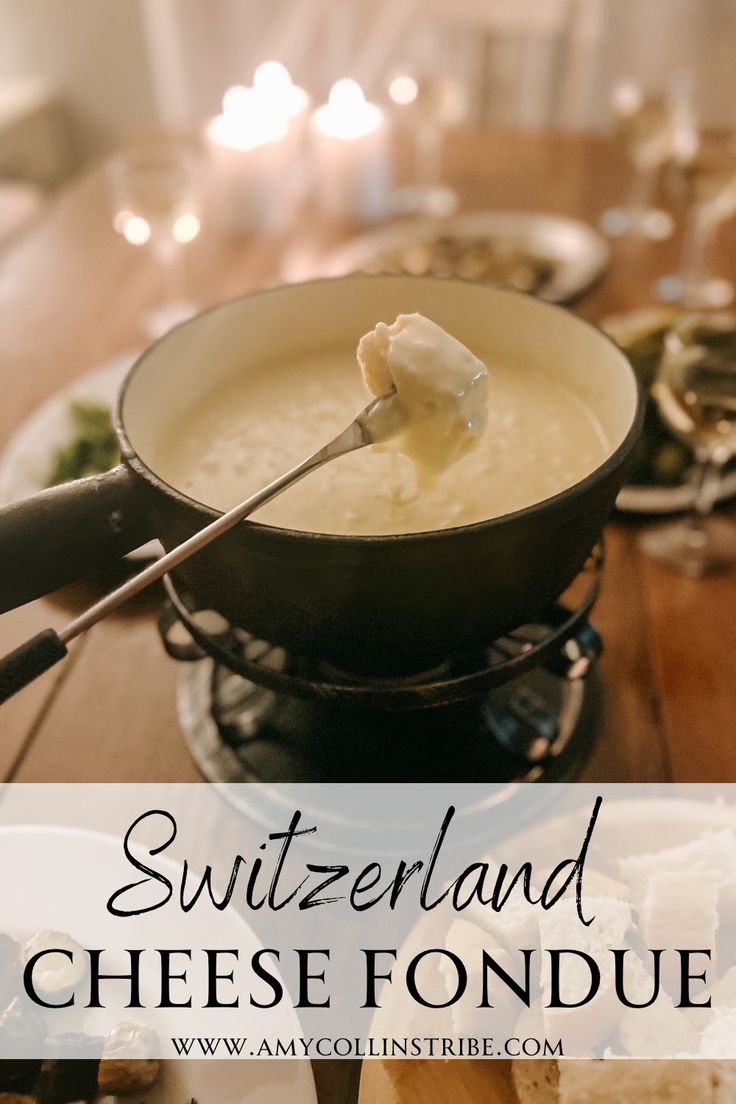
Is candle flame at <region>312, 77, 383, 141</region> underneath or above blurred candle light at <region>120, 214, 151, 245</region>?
above

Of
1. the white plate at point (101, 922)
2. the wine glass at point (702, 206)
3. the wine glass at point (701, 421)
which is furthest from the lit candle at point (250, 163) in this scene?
the white plate at point (101, 922)

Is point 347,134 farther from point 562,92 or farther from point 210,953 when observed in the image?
point 562,92

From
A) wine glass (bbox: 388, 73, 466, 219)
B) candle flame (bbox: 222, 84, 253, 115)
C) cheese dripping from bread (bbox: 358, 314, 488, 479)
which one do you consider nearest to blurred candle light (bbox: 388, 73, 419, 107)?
wine glass (bbox: 388, 73, 466, 219)

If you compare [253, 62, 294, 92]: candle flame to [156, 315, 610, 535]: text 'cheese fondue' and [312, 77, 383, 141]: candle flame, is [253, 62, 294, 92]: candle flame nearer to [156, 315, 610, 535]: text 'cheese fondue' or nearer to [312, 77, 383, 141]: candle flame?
[312, 77, 383, 141]: candle flame

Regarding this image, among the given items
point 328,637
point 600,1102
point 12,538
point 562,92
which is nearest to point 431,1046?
point 600,1102

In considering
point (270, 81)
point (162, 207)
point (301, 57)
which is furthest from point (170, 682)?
point (301, 57)

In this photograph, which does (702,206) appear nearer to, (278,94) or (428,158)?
(428,158)

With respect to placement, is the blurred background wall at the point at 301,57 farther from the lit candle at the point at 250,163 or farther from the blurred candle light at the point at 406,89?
the lit candle at the point at 250,163
